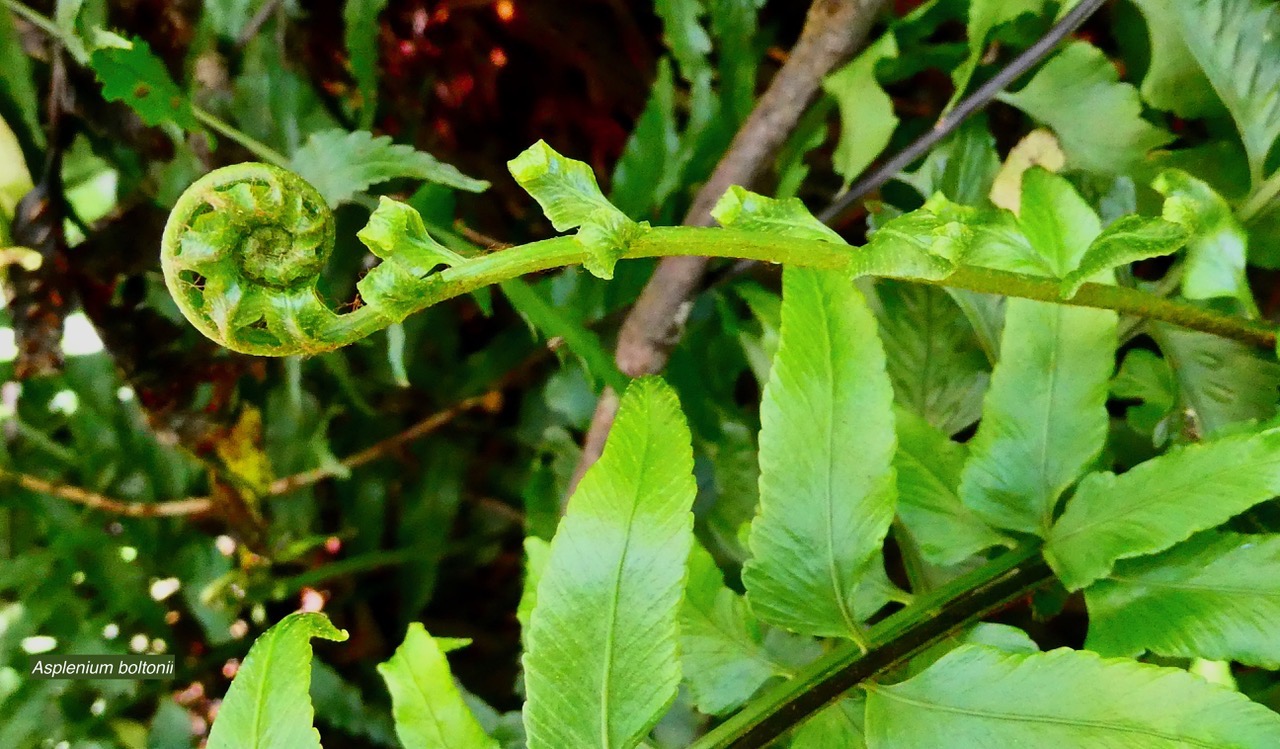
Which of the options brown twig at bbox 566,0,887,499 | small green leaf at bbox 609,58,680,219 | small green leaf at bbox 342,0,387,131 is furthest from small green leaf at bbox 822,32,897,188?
small green leaf at bbox 342,0,387,131

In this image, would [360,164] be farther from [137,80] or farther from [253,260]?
[253,260]

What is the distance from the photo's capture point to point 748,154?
26.2 inches

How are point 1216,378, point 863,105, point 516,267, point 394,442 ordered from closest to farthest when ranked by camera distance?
1. point 516,267
2. point 1216,378
3. point 863,105
4. point 394,442

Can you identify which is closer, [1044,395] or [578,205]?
[578,205]

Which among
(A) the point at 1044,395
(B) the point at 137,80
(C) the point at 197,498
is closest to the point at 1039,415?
(A) the point at 1044,395

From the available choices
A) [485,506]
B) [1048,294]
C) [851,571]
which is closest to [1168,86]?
[1048,294]

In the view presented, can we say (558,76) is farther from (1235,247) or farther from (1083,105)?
(1235,247)

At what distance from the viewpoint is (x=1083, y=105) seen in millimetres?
582

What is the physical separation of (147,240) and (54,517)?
378mm

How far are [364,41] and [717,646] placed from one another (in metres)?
0.52

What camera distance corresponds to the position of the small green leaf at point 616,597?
397 millimetres

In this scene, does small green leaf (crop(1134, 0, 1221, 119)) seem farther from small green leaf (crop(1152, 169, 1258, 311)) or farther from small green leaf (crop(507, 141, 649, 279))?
small green leaf (crop(507, 141, 649, 279))

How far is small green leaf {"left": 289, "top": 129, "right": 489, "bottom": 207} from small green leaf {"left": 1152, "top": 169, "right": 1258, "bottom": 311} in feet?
1.36

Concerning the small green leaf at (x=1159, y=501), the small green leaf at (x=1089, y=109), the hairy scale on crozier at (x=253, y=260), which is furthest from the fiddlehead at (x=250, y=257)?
the small green leaf at (x=1089, y=109)
